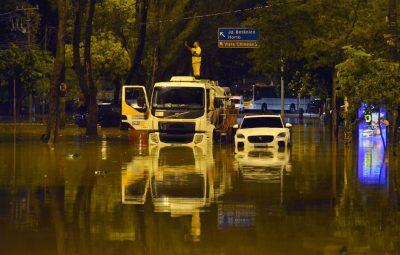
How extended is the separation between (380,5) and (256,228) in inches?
1398

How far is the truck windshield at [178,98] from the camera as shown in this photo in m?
45.1

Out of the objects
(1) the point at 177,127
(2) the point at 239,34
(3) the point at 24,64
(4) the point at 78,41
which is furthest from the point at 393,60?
(3) the point at 24,64

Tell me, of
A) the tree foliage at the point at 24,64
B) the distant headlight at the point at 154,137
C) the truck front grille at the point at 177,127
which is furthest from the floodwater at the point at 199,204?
the tree foliage at the point at 24,64

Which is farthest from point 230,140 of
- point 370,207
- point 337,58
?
point 370,207

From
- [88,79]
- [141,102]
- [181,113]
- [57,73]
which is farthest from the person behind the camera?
[88,79]

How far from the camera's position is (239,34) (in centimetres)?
6656

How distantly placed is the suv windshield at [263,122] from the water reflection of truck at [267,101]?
79.2 meters

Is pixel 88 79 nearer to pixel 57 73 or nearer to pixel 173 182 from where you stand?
pixel 57 73

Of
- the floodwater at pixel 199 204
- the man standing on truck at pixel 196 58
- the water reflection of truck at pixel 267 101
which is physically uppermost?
the man standing on truck at pixel 196 58

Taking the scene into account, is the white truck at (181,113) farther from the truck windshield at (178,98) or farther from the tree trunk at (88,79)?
the tree trunk at (88,79)

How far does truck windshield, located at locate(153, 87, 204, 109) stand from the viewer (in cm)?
4509

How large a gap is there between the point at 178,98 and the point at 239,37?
72.2 feet

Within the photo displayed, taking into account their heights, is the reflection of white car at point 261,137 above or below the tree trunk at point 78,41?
below

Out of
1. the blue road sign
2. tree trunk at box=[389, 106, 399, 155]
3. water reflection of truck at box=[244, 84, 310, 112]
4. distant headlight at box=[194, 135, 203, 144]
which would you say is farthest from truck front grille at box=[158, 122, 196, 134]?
water reflection of truck at box=[244, 84, 310, 112]
